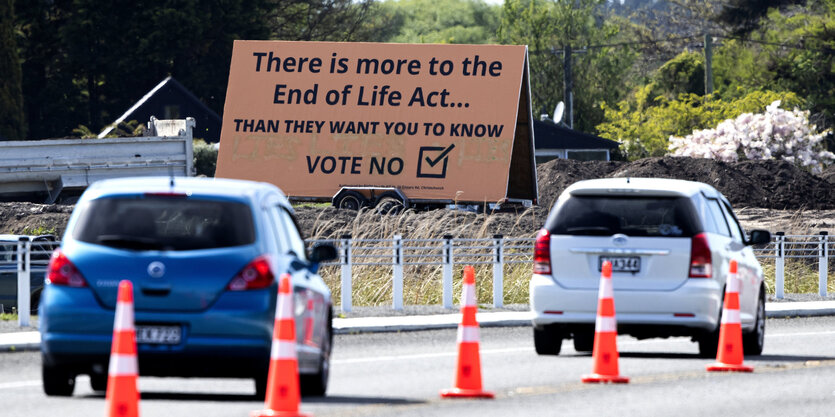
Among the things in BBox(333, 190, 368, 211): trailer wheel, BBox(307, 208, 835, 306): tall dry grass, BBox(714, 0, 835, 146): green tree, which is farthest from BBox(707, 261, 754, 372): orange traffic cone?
BBox(714, 0, 835, 146): green tree

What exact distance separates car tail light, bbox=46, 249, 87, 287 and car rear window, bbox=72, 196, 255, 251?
183 millimetres

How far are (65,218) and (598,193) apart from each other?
62.5ft

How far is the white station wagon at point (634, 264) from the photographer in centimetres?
1388

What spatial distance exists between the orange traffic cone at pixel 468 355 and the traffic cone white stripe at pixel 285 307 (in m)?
1.94

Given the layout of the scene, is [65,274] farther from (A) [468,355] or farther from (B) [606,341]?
(B) [606,341]

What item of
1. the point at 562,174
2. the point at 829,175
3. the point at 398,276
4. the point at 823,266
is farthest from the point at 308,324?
the point at 829,175

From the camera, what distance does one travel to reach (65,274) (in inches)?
396

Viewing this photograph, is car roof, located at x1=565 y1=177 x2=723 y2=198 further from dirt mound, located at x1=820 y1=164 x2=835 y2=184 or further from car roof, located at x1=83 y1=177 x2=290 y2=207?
dirt mound, located at x1=820 y1=164 x2=835 y2=184

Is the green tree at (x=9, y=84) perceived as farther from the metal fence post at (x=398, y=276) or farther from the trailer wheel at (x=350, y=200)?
the metal fence post at (x=398, y=276)

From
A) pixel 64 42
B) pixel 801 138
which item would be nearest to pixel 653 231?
pixel 801 138

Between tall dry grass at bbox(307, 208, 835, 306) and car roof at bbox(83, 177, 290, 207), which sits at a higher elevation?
car roof at bbox(83, 177, 290, 207)

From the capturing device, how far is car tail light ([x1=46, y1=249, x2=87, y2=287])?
395 inches

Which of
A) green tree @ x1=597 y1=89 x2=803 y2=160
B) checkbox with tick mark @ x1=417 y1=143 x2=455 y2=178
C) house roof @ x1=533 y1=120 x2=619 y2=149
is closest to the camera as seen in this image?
checkbox with tick mark @ x1=417 y1=143 x2=455 y2=178

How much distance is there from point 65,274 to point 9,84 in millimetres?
48517
